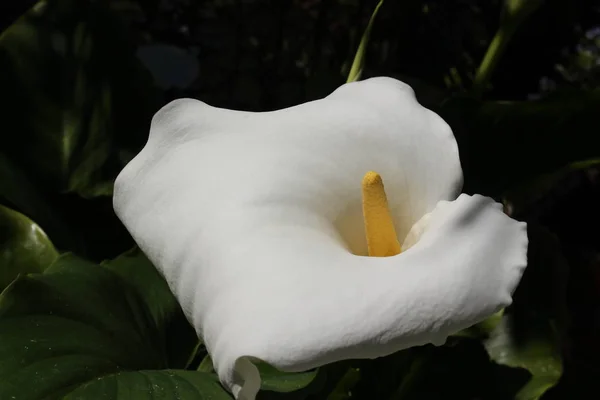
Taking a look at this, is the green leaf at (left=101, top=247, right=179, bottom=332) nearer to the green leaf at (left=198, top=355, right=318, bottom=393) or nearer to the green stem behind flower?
the green leaf at (left=198, top=355, right=318, bottom=393)

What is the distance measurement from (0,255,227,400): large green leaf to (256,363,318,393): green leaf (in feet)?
0.21

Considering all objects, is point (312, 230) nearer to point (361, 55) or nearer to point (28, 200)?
point (361, 55)

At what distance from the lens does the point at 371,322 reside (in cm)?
34

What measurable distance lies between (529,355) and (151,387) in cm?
42

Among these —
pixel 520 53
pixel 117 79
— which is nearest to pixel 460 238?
pixel 117 79

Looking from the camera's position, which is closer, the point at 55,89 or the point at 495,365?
the point at 495,365

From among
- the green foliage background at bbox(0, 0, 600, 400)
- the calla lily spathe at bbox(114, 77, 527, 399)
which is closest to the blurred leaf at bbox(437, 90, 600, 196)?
the green foliage background at bbox(0, 0, 600, 400)

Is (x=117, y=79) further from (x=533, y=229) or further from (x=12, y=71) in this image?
(x=533, y=229)

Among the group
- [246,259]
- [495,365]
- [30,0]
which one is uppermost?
[246,259]

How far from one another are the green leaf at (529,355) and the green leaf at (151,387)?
0.33m

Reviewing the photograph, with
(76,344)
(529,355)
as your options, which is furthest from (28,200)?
(529,355)

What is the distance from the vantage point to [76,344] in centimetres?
52

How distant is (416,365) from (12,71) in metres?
0.60

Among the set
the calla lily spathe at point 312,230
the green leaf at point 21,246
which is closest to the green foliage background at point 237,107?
the green leaf at point 21,246
